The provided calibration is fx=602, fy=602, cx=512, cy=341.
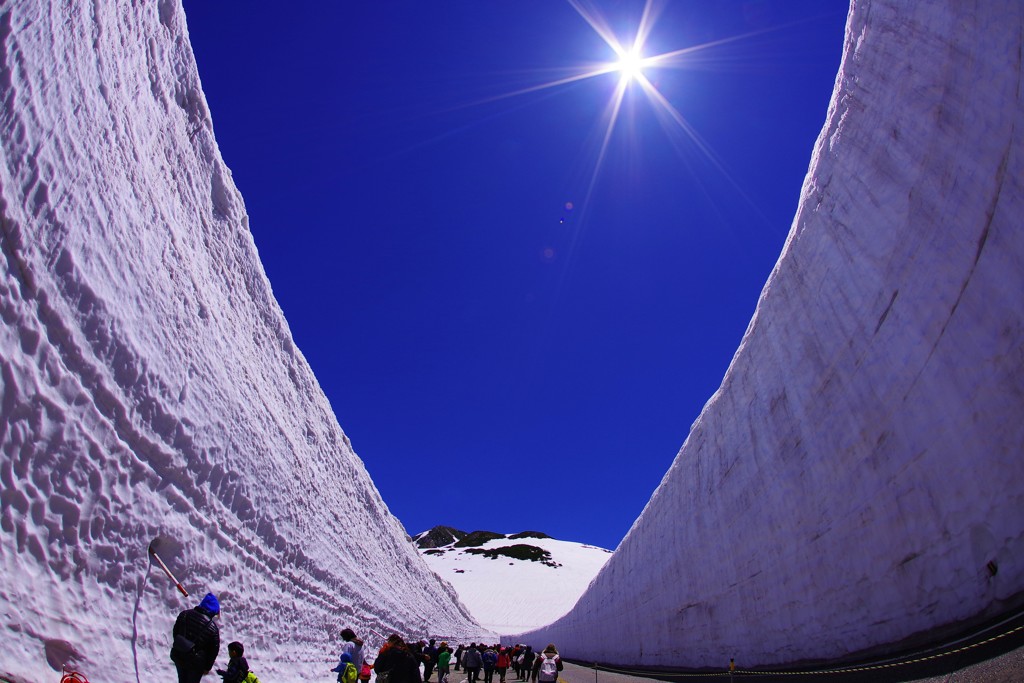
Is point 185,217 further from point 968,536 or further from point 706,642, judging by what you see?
point 706,642

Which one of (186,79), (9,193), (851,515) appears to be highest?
(186,79)

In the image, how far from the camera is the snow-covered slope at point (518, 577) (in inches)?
2238

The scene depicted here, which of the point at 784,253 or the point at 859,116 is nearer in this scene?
the point at 859,116

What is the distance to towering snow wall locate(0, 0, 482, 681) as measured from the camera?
14.2ft

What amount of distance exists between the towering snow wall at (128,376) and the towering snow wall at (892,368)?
255 inches

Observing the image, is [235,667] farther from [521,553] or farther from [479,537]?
[479,537]

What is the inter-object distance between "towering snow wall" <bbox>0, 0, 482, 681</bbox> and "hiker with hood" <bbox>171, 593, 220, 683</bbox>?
782 millimetres

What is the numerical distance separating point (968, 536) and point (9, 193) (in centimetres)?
735

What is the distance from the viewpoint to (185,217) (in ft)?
26.0

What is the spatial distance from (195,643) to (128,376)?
8.28 feet

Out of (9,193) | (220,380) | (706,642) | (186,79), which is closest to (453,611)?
(706,642)

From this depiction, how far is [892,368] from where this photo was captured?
5.29m

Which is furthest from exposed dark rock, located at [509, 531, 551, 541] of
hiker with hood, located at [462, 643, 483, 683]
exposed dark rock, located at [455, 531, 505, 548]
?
hiker with hood, located at [462, 643, 483, 683]

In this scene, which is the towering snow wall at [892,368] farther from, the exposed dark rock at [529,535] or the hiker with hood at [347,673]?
the exposed dark rock at [529,535]
